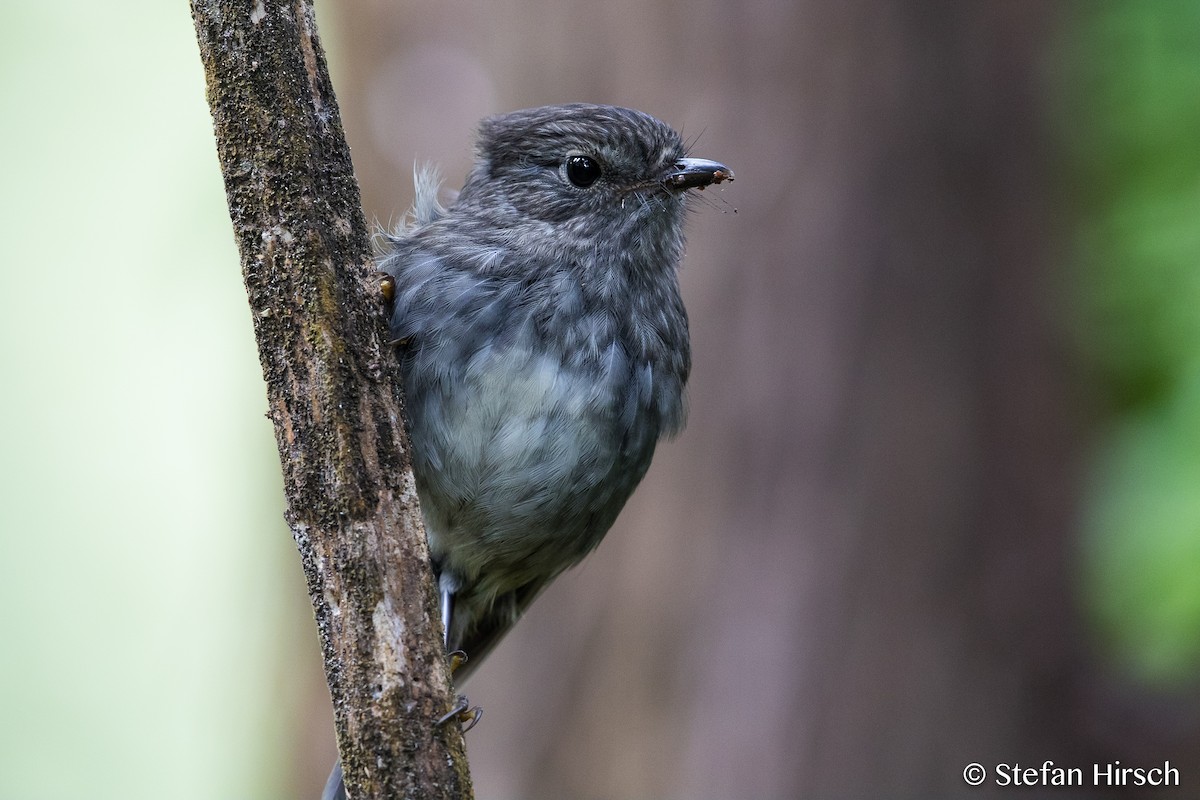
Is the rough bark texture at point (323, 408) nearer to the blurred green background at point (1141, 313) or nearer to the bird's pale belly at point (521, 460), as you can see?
the bird's pale belly at point (521, 460)

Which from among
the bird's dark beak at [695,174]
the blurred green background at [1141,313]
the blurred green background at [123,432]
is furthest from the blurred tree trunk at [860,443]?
the blurred green background at [123,432]

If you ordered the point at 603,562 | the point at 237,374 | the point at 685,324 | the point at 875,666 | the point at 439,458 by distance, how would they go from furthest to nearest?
the point at 237,374 < the point at 603,562 < the point at 875,666 < the point at 685,324 < the point at 439,458

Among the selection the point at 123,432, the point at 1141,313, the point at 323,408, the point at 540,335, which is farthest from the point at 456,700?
the point at 123,432

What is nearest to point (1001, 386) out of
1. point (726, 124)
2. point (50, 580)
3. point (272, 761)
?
point (726, 124)

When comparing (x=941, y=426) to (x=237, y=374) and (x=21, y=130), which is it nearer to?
(x=237, y=374)

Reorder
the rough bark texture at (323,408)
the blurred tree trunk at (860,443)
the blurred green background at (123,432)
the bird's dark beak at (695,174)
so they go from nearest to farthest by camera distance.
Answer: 1. the rough bark texture at (323,408)
2. the bird's dark beak at (695,174)
3. the blurred tree trunk at (860,443)
4. the blurred green background at (123,432)

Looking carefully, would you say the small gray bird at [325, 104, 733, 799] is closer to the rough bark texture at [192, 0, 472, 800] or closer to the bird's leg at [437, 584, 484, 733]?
the bird's leg at [437, 584, 484, 733]
